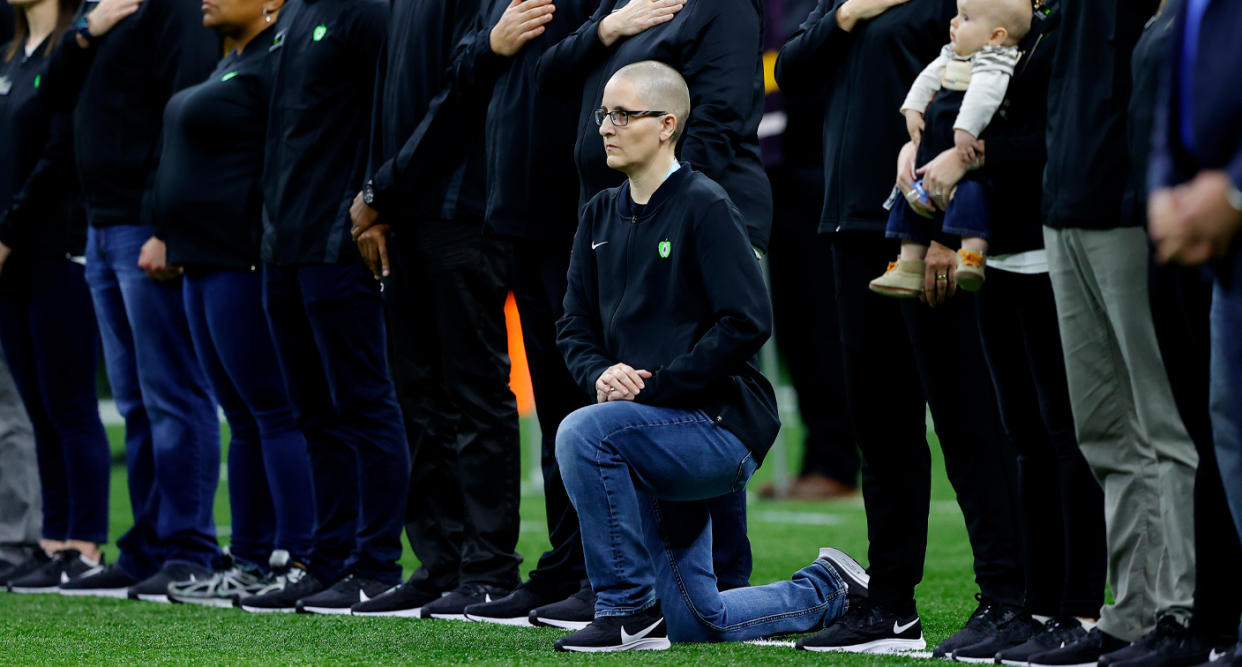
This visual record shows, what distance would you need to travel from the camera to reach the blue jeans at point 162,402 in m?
6.41

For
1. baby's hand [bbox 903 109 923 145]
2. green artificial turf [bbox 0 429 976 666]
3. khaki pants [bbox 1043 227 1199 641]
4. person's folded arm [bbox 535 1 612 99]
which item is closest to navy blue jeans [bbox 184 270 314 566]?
green artificial turf [bbox 0 429 976 666]

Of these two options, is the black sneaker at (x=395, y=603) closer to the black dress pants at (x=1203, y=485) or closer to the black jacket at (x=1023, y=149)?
the black jacket at (x=1023, y=149)

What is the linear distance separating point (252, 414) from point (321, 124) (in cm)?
106

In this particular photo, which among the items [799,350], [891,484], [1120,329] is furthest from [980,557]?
[799,350]

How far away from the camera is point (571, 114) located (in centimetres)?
529

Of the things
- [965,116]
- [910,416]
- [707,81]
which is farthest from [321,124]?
[965,116]

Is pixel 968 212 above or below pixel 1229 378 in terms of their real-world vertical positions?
above

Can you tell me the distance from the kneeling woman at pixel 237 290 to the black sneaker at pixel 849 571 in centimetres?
213

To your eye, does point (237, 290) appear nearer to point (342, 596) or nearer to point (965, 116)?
point (342, 596)

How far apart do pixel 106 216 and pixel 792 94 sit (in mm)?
2955

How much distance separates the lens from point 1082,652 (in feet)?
13.0

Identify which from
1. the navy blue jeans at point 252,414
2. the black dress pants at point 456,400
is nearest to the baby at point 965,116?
the black dress pants at point 456,400

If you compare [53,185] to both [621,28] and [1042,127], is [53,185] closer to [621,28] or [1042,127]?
[621,28]

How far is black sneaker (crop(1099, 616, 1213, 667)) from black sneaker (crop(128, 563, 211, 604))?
11.6 ft
